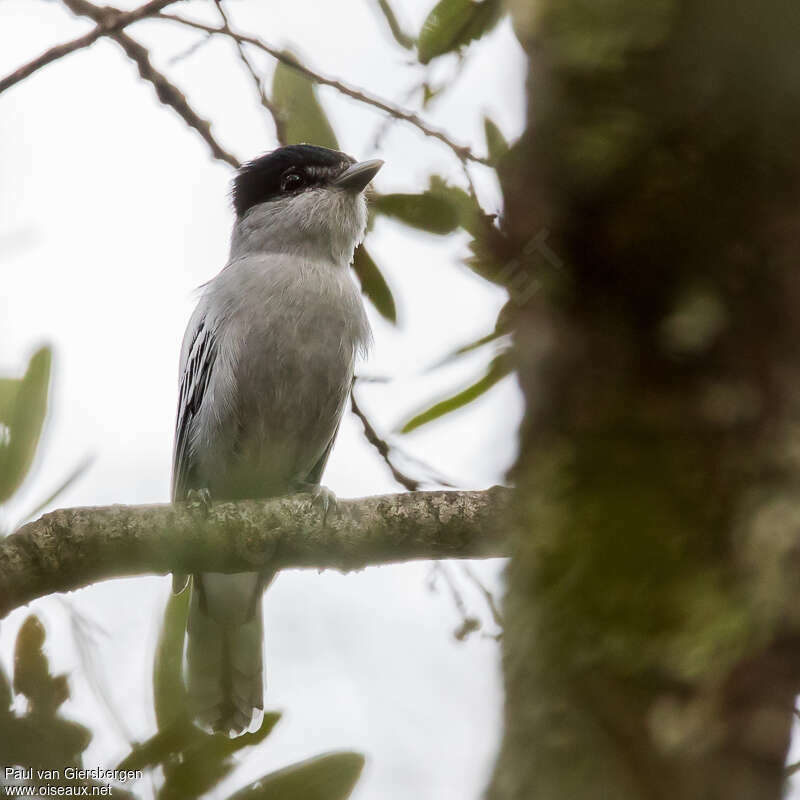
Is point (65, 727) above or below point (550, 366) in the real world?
above

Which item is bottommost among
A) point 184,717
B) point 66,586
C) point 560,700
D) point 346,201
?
point 560,700

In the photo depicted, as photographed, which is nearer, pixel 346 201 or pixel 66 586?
pixel 66 586

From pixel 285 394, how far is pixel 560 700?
4.29 metres

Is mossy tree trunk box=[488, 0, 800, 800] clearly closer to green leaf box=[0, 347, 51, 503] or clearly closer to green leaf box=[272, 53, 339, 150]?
green leaf box=[0, 347, 51, 503]

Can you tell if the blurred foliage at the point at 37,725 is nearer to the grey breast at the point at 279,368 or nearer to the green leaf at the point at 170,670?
the green leaf at the point at 170,670

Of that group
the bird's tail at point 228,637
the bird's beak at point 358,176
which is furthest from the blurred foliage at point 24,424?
the bird's beak at point 358,176

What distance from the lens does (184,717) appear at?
2.57 m

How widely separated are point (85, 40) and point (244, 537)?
5.85 feet

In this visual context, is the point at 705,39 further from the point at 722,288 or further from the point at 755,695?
the point at 755,695

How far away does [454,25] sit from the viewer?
133 inches

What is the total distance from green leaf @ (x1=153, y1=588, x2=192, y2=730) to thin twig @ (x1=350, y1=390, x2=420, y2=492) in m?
1.43

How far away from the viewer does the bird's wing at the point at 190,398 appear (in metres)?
5.52

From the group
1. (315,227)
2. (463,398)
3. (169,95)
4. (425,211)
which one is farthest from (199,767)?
(315,227)

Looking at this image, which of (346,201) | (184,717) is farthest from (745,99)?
(346,201)
